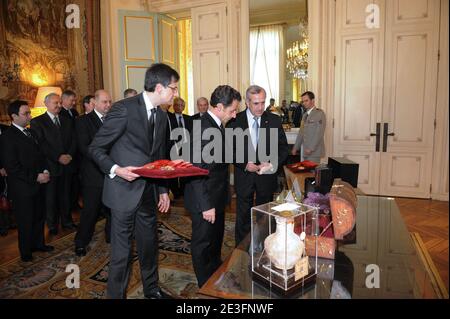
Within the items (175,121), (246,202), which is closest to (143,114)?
(246,202)

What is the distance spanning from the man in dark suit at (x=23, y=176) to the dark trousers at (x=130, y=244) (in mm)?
1540

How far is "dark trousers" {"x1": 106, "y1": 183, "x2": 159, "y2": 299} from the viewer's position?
88.7 inches

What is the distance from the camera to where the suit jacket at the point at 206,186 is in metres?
2.32

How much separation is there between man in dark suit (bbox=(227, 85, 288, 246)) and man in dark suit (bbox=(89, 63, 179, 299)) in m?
1.00

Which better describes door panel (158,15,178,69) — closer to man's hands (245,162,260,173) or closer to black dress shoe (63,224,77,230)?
black dress shoe (63,224,77,230)

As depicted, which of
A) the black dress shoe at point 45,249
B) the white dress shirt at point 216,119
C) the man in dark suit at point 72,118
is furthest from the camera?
the man in dark suit at point 72,118

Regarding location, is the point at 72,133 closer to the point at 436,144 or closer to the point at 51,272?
the point at 51,272

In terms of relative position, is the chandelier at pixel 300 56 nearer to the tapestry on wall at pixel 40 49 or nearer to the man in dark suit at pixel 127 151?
the tapestry on wall at pixel 40 49

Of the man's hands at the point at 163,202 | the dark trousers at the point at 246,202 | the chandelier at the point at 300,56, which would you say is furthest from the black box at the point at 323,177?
the chandelier at the point at 300,56

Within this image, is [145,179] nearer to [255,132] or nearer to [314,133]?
[255,132]

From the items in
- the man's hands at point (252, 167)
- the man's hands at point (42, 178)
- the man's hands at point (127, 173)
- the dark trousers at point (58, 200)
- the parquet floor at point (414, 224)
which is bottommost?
the parquet floor at point (414, 224)

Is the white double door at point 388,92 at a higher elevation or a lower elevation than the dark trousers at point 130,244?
higher

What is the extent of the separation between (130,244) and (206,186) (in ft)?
2.13

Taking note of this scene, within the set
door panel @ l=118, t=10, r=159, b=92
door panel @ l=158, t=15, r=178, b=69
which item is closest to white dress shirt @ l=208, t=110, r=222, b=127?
door panel @ l=118, t=10, r=159, b=92
